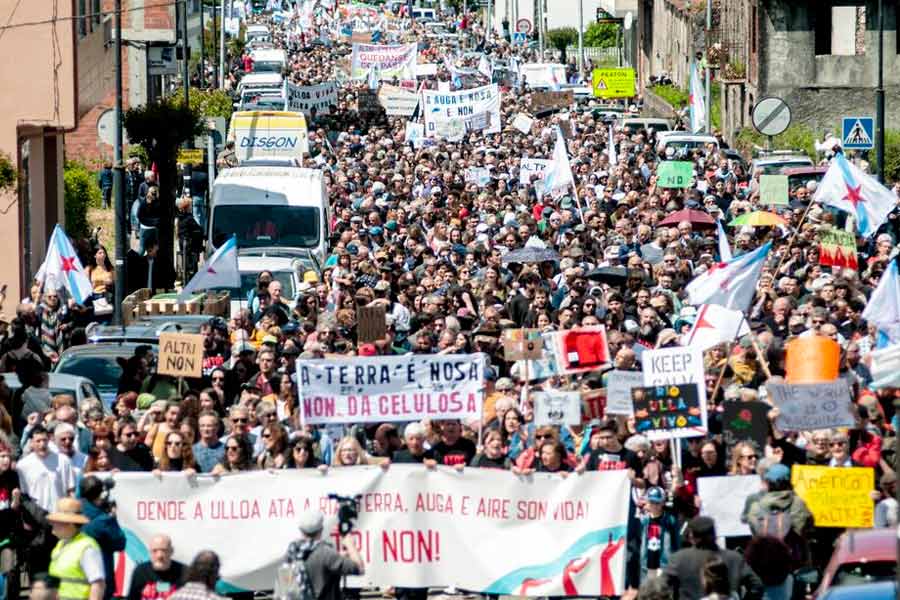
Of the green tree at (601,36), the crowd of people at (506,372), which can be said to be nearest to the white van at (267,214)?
the crowd of people at (506,372)

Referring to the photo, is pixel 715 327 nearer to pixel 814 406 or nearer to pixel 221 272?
pixel 814 406

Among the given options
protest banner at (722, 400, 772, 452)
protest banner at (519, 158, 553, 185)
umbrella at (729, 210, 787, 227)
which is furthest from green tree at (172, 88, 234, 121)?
protest banner at (722, 400, 772, 452)

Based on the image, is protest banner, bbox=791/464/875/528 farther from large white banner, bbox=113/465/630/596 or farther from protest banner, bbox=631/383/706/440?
protest banner, bbox=631/383/706/440

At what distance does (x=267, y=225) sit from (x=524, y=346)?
47.3 ft

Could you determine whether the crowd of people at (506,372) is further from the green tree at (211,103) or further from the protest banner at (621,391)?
the green tree at (211,103)

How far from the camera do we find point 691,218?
99.1 feet

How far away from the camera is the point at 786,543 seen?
44.1ft

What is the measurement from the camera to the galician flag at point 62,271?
23547 mm

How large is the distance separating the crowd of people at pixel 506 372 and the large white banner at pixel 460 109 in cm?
975

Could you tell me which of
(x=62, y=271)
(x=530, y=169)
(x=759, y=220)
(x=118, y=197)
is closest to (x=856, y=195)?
(x=759, y=220)

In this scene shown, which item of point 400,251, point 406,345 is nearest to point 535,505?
point 406,345

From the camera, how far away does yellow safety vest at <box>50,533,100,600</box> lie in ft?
41.9

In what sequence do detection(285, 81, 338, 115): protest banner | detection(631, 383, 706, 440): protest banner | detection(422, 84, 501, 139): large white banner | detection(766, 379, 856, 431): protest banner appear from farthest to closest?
detection(285, 81, 338, 115): protest banner, detection(422, 84, 501, 139): large white banner, detection(631, 383, 706, 440): protest banner, detection(766, 379, 856, 431): protest banner

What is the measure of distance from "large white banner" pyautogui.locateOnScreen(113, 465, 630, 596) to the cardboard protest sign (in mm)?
3430
